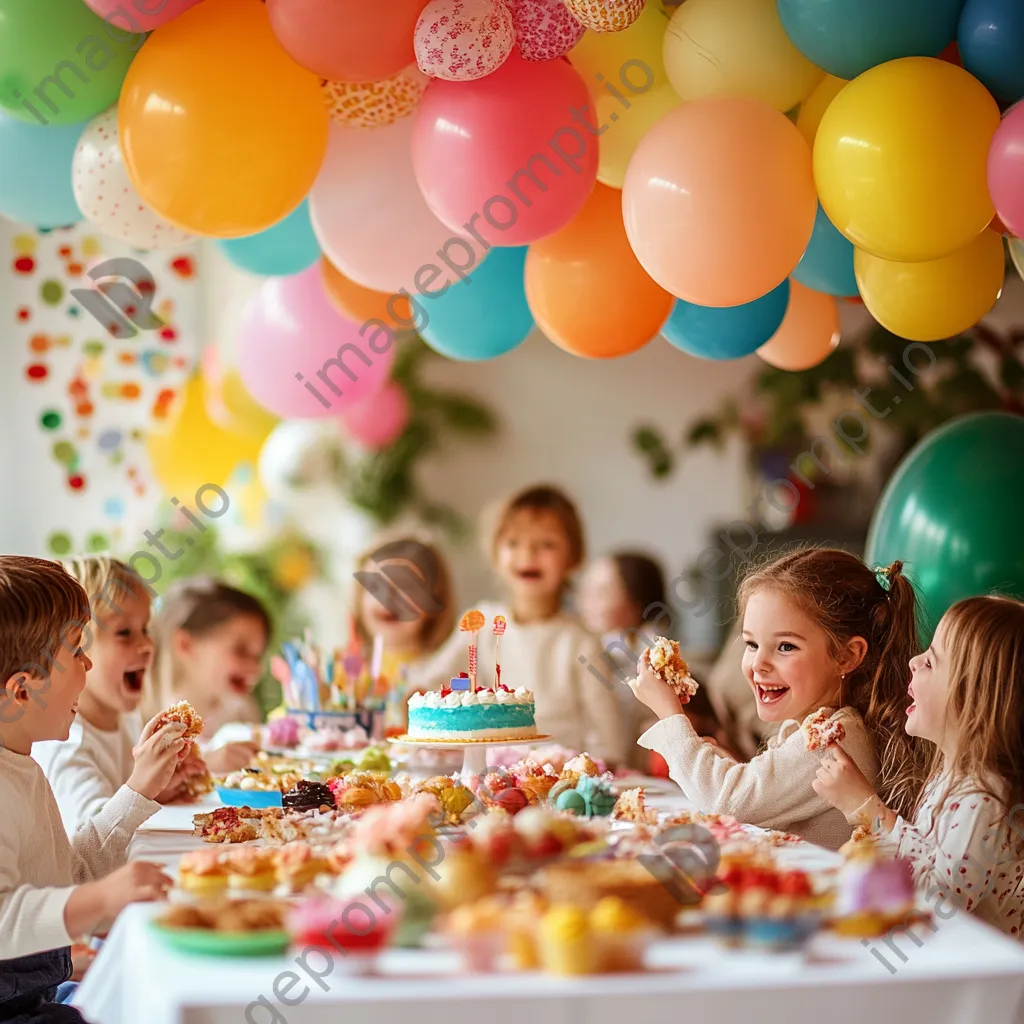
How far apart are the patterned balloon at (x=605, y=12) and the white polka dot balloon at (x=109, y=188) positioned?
1.04 metres

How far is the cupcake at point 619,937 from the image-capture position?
1.38 m

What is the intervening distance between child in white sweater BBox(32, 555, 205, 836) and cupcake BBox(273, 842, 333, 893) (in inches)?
40.6

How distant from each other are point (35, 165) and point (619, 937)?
242 centimetres

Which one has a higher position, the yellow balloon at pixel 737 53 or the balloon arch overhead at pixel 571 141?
the yellow balloon at pixel 737 53

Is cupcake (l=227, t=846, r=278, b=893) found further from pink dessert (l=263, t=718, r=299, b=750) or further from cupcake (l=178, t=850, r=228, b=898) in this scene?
pink dessert (l=263, t=718, r=299, b=750)

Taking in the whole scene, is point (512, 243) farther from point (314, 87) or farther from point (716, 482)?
point (716, 482)

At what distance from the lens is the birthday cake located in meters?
2.70

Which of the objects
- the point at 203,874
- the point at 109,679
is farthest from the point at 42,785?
the point at 109,679

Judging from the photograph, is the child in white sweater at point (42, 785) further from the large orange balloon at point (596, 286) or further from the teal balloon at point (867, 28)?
the teal balloon at point (867, 28)

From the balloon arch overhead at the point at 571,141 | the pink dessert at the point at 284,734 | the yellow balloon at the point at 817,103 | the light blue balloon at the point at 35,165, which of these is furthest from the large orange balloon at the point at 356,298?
the yellow balloon at the point at 817,103

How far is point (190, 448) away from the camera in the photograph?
5.77 m

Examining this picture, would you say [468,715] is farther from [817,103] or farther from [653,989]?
[817,103]

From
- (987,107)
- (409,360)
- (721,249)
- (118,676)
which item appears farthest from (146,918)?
(409,360)

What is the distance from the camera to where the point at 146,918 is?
1.62 meters
